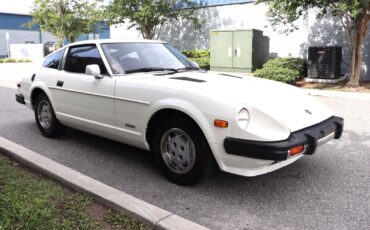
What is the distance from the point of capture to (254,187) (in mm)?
3904

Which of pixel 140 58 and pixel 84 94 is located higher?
pixel 140 58

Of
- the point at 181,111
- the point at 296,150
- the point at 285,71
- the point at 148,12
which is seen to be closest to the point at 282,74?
the point at 285,71

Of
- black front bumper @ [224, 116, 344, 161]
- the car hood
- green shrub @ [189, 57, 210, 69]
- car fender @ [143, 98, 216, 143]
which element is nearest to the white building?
green shrub @ [189, 57, 210, 69]

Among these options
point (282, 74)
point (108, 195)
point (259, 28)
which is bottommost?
point (108, 195)

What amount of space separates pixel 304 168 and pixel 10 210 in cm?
308

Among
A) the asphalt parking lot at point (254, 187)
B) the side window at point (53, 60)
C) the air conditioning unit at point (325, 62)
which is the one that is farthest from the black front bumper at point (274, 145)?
the air conditioning unit at point (325, 62)

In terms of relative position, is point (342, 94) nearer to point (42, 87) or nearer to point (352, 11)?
point (352, 11)

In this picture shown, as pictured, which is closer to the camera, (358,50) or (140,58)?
(140,58)

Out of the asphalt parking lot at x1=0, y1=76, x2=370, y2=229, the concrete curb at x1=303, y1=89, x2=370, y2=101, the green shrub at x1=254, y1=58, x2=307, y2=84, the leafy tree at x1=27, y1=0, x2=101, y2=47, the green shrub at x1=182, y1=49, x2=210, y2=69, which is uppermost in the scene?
the leafy tree at x1=27, y1=0, x2=101, y2=47

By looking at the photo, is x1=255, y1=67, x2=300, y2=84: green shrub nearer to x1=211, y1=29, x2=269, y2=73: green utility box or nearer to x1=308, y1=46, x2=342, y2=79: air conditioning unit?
x1=308, y1=46, x2=342, y2=79: air conditioning unit

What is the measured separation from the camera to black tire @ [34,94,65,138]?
5652mm

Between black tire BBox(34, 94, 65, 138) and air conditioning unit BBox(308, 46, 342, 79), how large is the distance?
9.78 meters

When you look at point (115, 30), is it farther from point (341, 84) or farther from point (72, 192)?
point (72, 192)

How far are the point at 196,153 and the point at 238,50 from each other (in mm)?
12460
